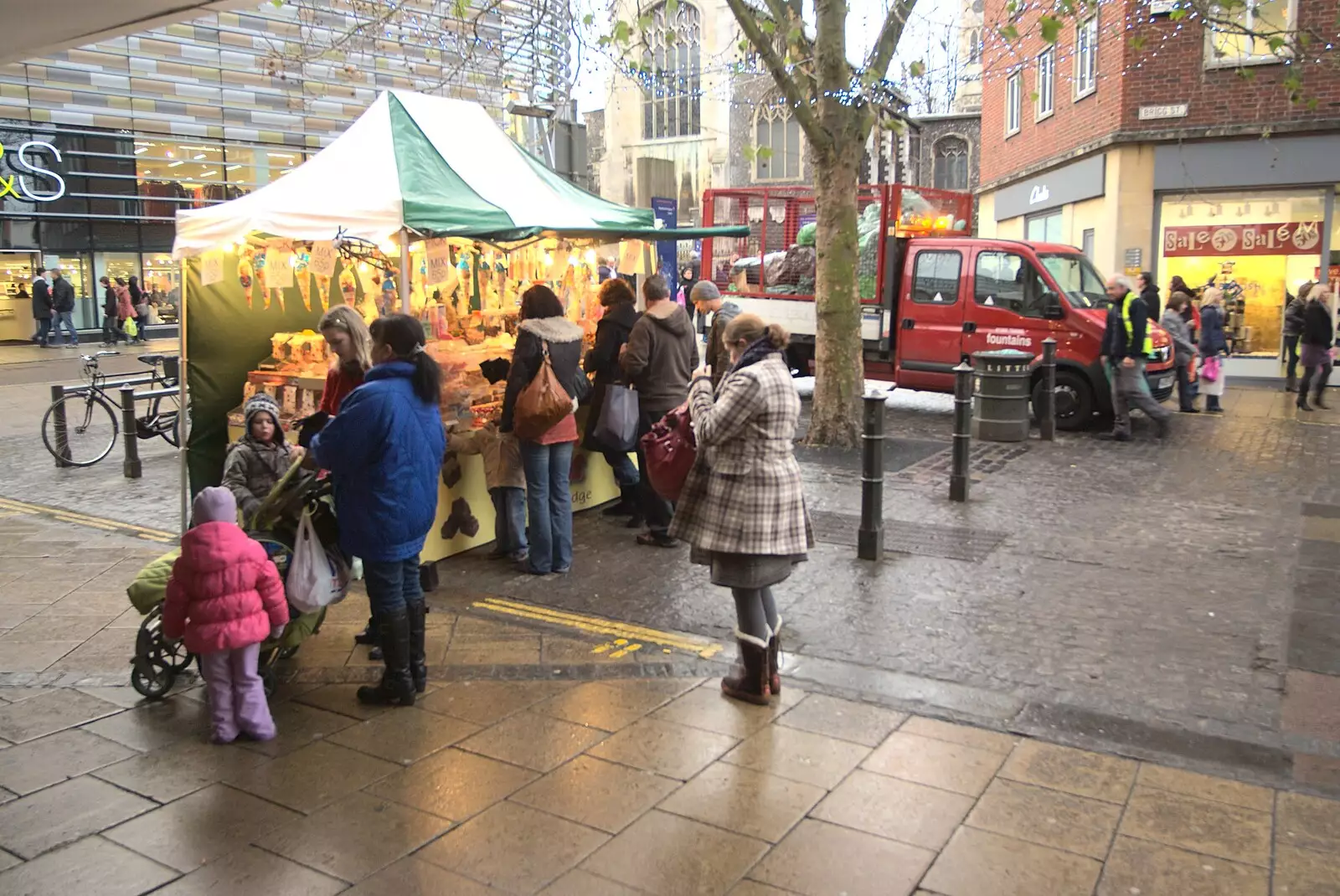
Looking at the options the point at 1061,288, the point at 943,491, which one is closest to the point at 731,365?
the point at 943,491

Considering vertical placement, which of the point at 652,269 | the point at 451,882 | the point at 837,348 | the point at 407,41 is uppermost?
the point at 407,41

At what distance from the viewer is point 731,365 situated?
187 inches

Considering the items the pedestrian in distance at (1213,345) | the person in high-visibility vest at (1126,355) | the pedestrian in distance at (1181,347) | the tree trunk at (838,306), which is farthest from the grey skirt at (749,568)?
the pedestrian in distance at (1213,345)

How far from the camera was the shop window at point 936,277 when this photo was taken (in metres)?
13.1

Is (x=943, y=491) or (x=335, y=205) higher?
(x=335, y=205)

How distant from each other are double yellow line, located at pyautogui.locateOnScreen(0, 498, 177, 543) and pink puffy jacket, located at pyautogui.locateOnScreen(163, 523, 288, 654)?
3.91 meters

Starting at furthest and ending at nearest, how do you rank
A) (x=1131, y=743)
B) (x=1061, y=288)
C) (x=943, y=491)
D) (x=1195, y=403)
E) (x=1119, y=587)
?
(x=1195, y=403) → (x=1061, y=288) → (x=943, y=491) → (x=1119, y=587) → (x=1131, y=743)

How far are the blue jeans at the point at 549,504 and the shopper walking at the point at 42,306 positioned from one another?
78.7 feet

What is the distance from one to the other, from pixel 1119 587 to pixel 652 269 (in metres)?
4.97

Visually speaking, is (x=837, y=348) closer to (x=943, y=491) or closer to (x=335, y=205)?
(x=943, y=491)

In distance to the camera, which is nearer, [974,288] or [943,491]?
[943,491]

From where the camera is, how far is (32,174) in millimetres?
25750

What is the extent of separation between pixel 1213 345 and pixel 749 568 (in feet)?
37.6

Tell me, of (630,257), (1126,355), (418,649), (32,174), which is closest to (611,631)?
(418,649)
